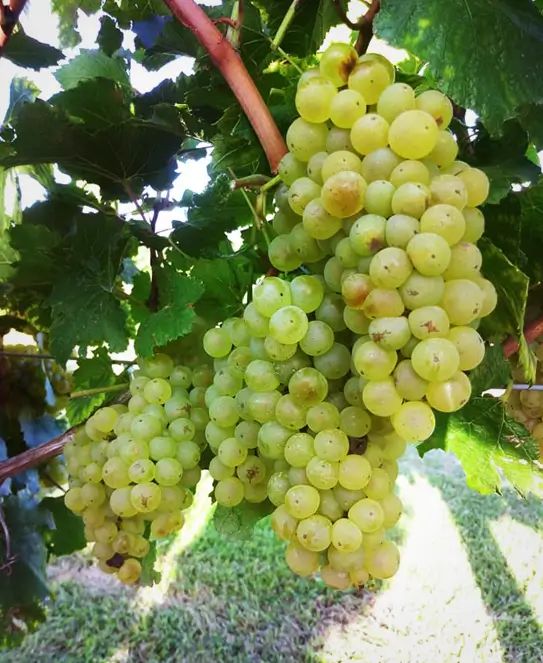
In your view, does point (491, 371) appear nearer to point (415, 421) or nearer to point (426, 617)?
point (415, 421)

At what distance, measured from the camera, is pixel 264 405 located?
1.29ft

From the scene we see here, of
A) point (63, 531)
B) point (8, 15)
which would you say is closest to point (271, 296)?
point (8, 15)

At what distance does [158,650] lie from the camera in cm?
141

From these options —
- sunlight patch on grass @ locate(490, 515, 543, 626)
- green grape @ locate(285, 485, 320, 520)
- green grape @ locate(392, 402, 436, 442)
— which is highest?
green grape @ locate(392, 402, 436, 442)

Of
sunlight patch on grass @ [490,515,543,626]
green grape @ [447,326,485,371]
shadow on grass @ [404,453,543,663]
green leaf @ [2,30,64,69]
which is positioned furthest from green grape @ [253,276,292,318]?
sunlight patch on grass @ [490,515,543,626]

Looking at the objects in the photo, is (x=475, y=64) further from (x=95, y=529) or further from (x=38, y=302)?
(x=38, y=302)

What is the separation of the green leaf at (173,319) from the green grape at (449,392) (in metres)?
0.24

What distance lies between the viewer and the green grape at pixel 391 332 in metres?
0.32

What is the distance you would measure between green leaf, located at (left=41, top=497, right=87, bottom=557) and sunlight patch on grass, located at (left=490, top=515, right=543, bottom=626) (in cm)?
117

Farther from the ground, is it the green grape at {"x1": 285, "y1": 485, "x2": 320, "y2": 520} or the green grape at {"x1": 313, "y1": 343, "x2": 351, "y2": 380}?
the green grape at {"x1": 313, "y1": 343, "x2": 351, "y2": 380}

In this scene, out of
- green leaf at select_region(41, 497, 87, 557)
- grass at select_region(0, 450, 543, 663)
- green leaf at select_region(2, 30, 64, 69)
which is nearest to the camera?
green leaf at select_region(2, 30, 64, 69)

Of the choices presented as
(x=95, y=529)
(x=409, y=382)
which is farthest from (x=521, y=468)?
(x=95, y=529)

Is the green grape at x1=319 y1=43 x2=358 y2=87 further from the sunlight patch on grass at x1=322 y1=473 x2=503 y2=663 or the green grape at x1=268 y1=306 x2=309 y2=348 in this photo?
the sunlight patch on grass at x1=322 y1=473 x2=503 y2=663

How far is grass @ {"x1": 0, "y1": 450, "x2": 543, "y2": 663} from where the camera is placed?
4.66 feet
